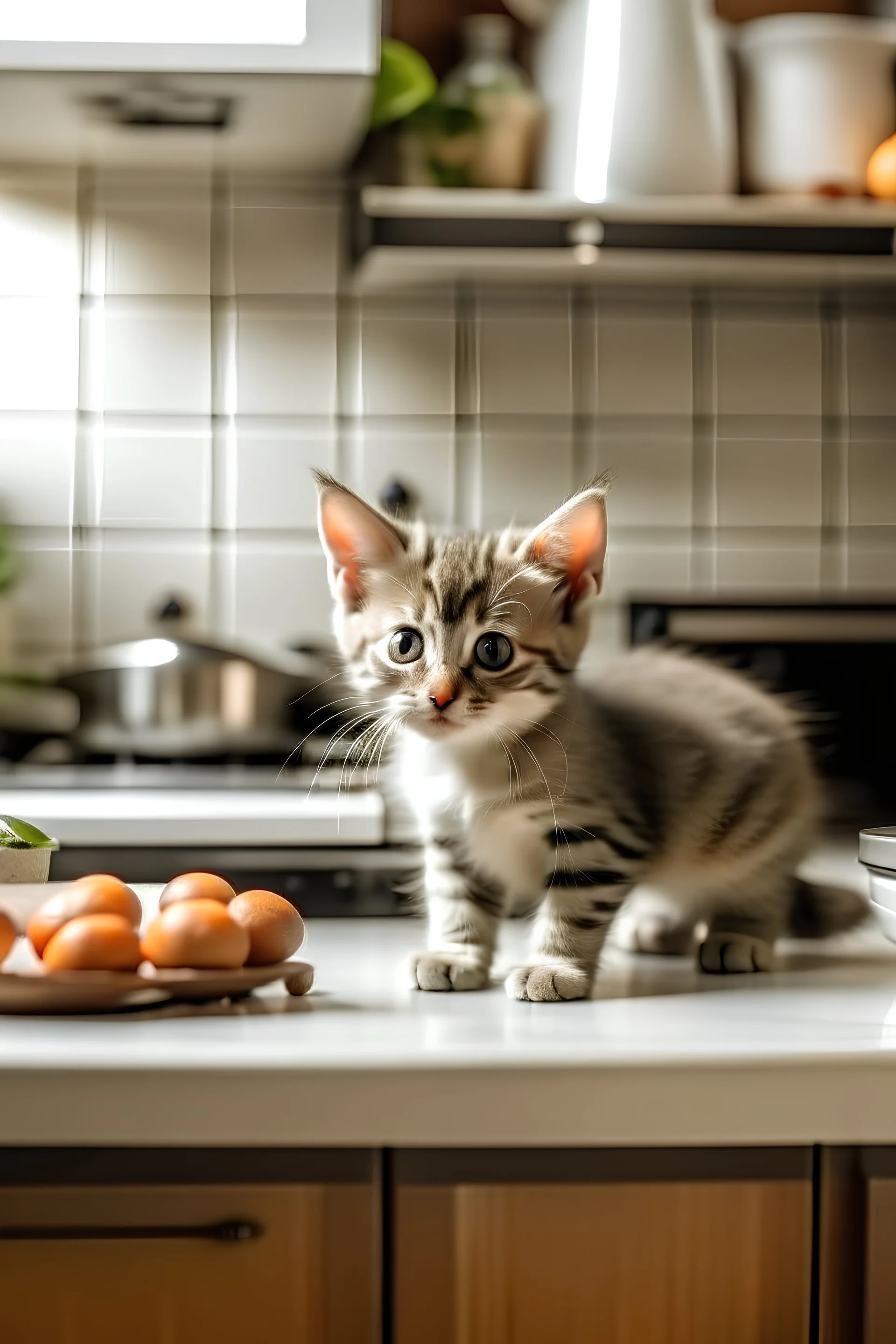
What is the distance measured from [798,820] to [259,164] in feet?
4.18

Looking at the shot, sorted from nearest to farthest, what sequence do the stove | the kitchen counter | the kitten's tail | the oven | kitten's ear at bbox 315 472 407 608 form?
1. the kitchen counter
2. kitten's ear at bbox 315 472 407 608
3. the kitten's tail
4. the stove
5. the oven

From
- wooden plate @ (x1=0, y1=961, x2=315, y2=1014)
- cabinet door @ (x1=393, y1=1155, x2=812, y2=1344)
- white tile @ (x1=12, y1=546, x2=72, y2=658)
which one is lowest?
cabinet door @ (x1=393, y1=1155, x2=812, y2=1344)

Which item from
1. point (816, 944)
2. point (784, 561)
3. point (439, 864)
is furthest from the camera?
point (784, 561)

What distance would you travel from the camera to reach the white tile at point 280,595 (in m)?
2.01

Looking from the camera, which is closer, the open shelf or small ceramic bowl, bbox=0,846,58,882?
small ceramic bowl, bbox=0,846,58,882

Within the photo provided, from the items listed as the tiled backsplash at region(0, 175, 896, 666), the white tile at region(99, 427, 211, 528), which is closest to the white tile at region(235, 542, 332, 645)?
the tiled backsplash at region(0, 175, 896, 666)

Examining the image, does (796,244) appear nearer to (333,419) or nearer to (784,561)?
(784,561)

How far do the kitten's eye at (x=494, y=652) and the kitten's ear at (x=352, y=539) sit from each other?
0.35 feet

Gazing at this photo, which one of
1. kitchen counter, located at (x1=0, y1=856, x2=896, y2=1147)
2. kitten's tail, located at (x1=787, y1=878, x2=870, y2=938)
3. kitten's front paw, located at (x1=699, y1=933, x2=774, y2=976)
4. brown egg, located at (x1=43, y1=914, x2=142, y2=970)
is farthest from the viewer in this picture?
kitten's tail, located at (x1=787, y1=878, x2=870, y2=938)

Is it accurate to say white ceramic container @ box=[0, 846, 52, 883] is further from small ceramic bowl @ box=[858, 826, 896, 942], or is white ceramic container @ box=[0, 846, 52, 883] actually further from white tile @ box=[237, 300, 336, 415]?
white tile @ box=[237, 300, 336, 415]

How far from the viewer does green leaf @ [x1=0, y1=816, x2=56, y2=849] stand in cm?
117

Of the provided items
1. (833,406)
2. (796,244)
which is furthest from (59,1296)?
(833,406)

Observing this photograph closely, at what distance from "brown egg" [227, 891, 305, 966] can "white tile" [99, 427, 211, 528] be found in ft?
3.66

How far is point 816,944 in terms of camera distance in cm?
130
